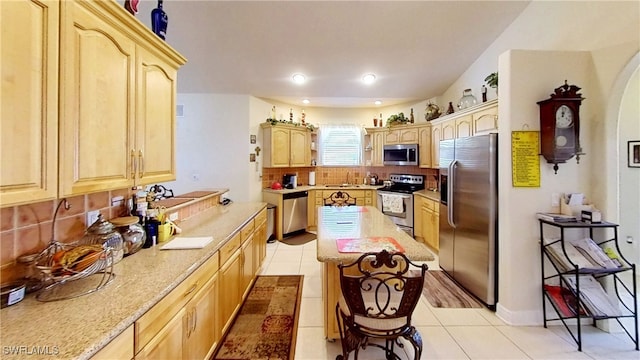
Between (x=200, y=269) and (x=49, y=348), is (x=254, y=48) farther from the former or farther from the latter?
(x=49, y=348)

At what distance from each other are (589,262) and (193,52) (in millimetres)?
4916

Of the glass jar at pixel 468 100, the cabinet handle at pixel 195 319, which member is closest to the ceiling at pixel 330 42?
the glass jar at pixel 468 100

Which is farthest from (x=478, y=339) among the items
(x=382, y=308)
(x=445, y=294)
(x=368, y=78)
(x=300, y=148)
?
(x=300, y=148)

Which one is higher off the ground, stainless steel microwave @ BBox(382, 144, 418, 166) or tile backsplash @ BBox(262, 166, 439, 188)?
stainless steel microwave @ BBox(382, 144, 418, 166)

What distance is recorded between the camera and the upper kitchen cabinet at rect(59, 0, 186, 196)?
1089mm

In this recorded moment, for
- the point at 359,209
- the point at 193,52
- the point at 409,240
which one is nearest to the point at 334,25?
the point at 193,52

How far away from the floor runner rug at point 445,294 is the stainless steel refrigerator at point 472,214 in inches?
3.0

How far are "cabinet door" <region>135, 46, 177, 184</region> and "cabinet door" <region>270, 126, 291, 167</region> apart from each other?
305 cm

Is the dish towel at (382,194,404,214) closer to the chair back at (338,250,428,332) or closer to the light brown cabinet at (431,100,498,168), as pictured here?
the light brown cabinet at (431,100,498,168)

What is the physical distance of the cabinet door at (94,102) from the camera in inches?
42.3

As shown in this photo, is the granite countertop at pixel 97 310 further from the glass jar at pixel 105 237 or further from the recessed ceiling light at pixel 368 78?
the recessed ceiling light at pixel 368 78

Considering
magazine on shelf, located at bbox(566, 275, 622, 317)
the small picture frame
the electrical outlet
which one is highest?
the small picture frame

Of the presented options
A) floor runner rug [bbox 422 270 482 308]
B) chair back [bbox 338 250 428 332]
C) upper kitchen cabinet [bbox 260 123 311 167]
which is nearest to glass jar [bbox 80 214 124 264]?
chair back [bbox 338 250 428 332]

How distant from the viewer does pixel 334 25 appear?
3.11m
